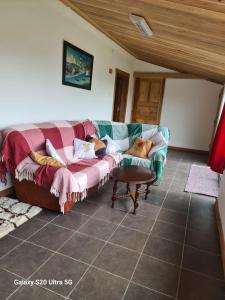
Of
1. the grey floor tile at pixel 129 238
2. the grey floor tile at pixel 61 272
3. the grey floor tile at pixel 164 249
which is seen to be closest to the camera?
the grey floor tile at pixel 61 272

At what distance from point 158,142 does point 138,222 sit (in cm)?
175

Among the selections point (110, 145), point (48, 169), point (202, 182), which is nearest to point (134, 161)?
point (110, 145)

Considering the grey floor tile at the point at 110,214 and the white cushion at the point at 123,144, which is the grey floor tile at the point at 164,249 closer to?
the grey floor tile at the point at 110,214

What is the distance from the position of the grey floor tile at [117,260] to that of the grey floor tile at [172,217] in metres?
0.76

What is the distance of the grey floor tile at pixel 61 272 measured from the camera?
162 centimetres

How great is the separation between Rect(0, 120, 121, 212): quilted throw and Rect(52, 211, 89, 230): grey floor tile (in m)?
0.11

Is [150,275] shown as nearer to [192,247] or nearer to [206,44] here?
[192,247]

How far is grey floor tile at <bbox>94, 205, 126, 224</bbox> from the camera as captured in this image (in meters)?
2.55

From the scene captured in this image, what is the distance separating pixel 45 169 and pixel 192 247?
63.8 inches

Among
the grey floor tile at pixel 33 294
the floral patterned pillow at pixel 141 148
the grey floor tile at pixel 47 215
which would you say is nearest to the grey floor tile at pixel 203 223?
the floral patterned pillow at pixel 141 148

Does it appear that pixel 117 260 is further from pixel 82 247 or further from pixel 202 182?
pixel 202 182

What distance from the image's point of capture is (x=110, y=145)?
3.84 metres

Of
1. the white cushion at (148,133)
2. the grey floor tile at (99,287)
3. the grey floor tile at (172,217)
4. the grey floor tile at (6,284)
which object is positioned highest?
the white cushion at (148,133)

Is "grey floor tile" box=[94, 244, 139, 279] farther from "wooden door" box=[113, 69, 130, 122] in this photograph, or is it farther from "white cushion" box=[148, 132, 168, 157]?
"wooden door" box=[113, 69, 130, 122]
